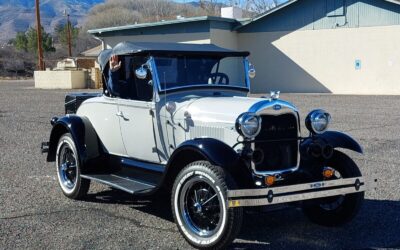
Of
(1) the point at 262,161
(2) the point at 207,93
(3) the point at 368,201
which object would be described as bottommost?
(3) the point at 368,201

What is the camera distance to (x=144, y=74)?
6289 mm

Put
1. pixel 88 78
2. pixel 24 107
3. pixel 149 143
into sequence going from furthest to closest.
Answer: pixel 88 78 → pixel 24 107 → pixel 149 143

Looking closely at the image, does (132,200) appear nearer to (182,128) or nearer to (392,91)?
(182,128)

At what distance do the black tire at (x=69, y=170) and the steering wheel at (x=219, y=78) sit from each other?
75.0 inches

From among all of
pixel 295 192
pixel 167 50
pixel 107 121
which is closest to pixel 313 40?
pixel 107 121

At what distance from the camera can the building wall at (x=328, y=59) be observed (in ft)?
99.0

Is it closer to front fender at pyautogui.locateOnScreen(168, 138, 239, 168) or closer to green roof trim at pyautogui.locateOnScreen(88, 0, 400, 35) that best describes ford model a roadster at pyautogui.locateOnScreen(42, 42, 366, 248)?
front fender at pyautogui.locateOnScreen(168, 138, 239, 168)

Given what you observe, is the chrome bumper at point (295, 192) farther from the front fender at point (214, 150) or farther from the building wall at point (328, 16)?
the building wall at point (328, 16)

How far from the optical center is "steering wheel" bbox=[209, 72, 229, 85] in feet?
22.9

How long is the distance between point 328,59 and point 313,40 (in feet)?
4.30

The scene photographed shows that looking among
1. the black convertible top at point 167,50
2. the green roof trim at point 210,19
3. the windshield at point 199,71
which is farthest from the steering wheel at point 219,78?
the green roof trim at point 210,19

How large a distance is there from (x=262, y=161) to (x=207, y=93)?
4.40 feet

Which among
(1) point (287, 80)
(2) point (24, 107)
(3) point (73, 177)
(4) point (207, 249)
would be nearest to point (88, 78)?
(1) point (287, 80)

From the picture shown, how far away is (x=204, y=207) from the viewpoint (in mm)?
5551
